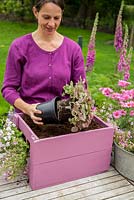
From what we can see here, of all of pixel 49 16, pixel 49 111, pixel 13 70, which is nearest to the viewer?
pixel 49 111

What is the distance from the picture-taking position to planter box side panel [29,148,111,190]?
1625mm

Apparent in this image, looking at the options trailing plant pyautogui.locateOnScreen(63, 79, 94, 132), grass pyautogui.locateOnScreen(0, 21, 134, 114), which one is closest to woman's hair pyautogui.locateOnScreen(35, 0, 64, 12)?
trailing plant pyautogui.locateOnScreen(63, 79, 94, 132)

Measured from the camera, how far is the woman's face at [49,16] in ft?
5.67

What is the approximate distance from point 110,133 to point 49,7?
73cm

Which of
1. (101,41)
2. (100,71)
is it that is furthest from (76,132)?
(101,41)

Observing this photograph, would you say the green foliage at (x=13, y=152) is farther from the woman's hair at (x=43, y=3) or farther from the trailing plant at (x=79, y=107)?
the woman's hair at (x=43, y=3)

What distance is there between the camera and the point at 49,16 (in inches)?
68.7

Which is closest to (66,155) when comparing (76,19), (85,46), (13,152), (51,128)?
(51,128)

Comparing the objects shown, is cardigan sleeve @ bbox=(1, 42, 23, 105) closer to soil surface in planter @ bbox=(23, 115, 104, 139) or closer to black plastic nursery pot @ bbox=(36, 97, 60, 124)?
soil surface in planter @ bbox=(23, 115, 104, 139)

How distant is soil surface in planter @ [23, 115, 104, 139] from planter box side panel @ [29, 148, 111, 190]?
137 millimetres

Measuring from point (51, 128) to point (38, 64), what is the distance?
38 centimetres

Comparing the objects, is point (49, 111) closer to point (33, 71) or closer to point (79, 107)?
point (79, 107)

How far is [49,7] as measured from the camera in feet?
5.66

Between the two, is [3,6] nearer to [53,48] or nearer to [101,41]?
[101,41]
